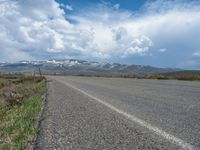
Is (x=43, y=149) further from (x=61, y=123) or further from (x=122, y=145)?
(x=61, y=123)

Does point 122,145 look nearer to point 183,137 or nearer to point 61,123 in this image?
point 183,137

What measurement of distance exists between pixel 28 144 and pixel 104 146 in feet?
4.55

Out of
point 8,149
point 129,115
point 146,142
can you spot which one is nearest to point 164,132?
point 146,142

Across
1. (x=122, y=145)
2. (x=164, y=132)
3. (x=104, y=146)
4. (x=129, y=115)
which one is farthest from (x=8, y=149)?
(x=129, y=115)

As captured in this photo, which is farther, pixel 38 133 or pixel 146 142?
pixel 38 133

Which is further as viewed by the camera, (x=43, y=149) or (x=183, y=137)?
(x=183, y=137)

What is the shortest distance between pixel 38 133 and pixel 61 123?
4.00ft

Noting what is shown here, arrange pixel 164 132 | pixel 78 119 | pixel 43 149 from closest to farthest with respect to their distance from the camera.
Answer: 1. pixel 43 149
2. pixel 164 132
3. pixel 78 119

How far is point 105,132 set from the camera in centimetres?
575

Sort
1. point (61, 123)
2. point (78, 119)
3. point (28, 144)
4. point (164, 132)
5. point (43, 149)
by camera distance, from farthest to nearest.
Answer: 1. point (78, 119)
2. point (61, 123)
3. point (164, 132)
4. point (28, 144)
5. point (43, 149)

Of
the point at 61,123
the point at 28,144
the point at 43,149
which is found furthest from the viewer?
the point at 61,123

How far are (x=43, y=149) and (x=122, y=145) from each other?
4.19 ft

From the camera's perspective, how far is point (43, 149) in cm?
463

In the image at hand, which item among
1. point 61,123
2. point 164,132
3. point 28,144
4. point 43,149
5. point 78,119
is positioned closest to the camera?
point 43,149
